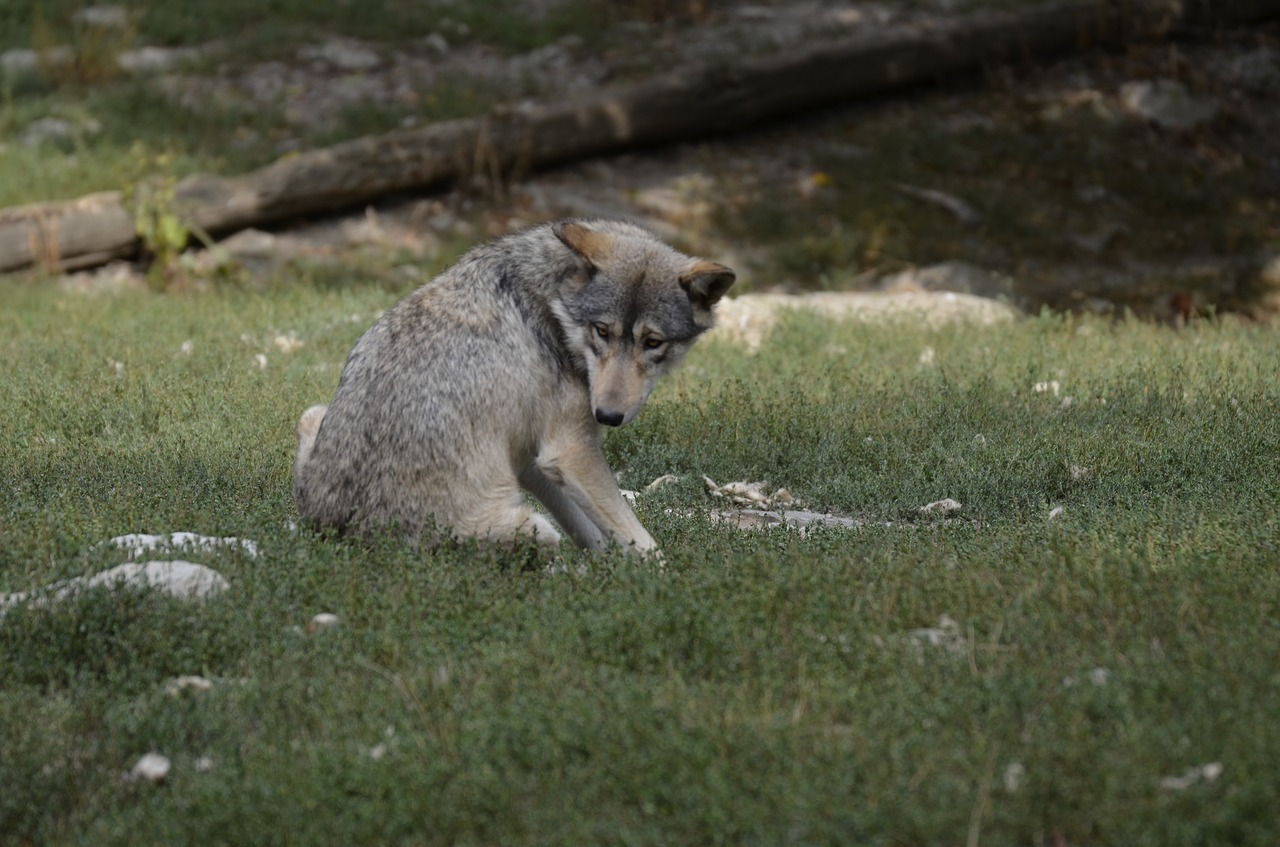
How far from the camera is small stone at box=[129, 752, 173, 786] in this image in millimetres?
4383

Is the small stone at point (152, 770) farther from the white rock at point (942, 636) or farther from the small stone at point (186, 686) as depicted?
the white rock at point (942, 636)

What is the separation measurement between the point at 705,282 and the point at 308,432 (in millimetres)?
2170

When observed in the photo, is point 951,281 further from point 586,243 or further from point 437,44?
point 586,243

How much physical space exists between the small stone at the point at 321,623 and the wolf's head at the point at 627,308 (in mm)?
1492

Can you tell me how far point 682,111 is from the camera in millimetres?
16781

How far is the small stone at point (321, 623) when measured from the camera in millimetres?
5277

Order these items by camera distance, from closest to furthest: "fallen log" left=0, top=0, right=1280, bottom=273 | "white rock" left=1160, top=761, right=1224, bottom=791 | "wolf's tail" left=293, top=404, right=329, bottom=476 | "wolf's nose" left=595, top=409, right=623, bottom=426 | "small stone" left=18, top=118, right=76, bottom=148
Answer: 1. "white rock" left=1160, top=761, right=1224, bottom=791
2. "wolf's nose" left=595, top=409, right=623, bottom=426
3. "wolf's tail" left=293, top=404, right=329, bottom=476
4. "fallen log" left=0, top=0, right=1280, bottom=273
5. "small stone" left=18, top=118, right=76, bottom=148

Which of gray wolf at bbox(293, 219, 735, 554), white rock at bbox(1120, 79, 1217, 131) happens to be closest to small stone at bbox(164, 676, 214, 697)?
gray wolf at bbox(293, 219, 735, 554)

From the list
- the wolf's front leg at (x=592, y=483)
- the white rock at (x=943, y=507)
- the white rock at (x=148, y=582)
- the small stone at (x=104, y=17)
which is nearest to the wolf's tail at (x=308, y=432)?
the white rock at (x=148, y=582)

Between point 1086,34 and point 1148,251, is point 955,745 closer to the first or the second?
point 1148,251

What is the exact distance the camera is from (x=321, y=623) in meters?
5.31

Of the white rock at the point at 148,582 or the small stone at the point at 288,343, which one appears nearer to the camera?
the white rock at the point at 148,582

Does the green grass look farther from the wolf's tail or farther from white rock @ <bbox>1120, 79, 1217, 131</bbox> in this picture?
white rock @ <bbox>1120, 79, 1217, 131</bbox>

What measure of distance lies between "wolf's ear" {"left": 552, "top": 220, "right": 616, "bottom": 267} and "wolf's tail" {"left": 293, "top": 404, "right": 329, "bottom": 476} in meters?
1.46
